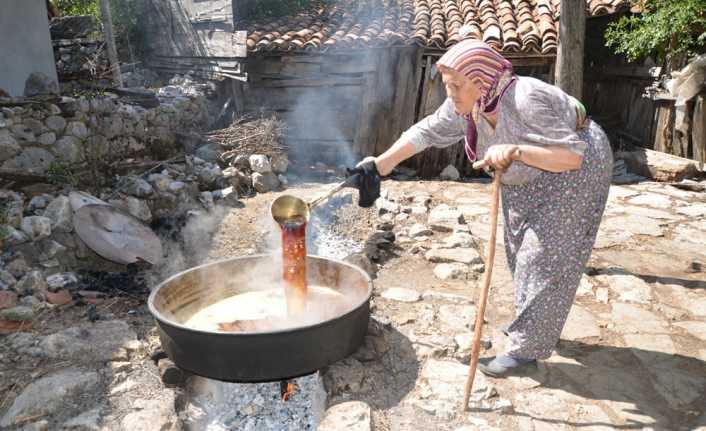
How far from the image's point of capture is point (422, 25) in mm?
9578

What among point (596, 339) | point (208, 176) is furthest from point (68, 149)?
point (596, 339)

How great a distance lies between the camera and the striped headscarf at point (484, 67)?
2.54 meters

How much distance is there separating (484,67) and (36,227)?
4.29 meters

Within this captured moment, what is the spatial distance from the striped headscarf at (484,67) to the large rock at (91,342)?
2758 mm

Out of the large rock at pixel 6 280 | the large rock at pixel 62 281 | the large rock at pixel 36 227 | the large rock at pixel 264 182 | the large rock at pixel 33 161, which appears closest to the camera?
the large rock at pixel 6 280

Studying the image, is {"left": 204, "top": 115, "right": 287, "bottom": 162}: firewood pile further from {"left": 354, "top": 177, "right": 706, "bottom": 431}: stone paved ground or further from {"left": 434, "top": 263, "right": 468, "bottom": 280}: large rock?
{"left": 434, "top": 263, "right": 468, "bottom": 280}: large rock

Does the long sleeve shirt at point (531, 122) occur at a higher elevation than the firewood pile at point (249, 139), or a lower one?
higher

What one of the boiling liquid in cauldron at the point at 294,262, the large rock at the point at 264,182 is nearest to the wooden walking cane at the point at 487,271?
the boiling liquid in cauldron at the point at 294,262

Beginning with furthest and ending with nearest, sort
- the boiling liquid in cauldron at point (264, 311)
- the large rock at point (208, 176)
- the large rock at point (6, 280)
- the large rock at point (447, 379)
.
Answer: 1. the large rock at point (208, 176)
2. the large rock at point (6, 280)
3. the boiling liquid in cauldron at point (264, 311)
4. the large rock at point (447, 379)

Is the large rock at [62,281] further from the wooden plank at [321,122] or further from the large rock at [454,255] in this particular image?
the wooden plank at [321,122]

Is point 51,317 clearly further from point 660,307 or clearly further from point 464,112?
point 660,307

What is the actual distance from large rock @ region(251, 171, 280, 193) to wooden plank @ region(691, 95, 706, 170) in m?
6.87

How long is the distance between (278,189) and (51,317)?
4.24 m

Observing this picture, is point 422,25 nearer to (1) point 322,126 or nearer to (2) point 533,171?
(1) point 322,126
